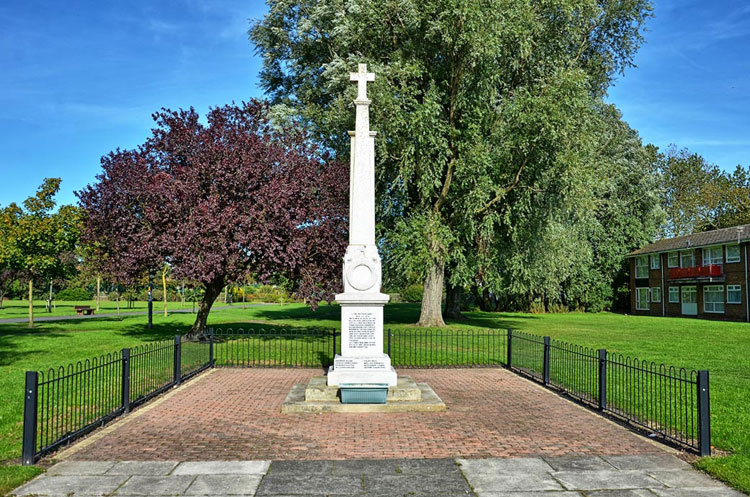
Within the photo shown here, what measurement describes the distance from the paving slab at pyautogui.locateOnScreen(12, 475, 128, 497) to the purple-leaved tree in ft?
38.4

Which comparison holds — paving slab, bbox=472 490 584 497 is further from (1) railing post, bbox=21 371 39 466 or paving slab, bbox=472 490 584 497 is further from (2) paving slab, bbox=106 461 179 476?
(1) railing post, bbox=21 371 39 466

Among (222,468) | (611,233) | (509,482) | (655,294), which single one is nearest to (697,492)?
(509,482)

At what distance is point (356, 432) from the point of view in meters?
8.65

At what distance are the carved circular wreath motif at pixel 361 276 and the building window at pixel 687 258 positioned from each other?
147ft

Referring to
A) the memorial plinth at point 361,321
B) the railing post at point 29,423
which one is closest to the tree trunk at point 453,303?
the memorial plinth at point 361,321

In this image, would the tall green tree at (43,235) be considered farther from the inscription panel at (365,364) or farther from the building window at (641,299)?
the building window at (641,299)

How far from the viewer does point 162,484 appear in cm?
621

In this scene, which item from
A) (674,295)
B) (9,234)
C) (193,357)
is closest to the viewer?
(193,357)

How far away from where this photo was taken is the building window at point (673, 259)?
4883 centimetres

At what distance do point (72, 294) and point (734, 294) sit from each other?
74.6 m

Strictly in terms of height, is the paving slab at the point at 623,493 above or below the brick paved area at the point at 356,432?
above

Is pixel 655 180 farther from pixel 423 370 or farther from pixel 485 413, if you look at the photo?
pixel 485 413

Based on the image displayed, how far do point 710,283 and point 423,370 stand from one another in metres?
38.6

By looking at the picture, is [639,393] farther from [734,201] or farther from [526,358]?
[734,201]
